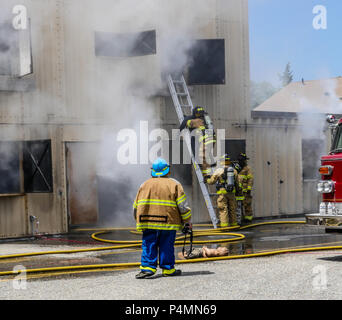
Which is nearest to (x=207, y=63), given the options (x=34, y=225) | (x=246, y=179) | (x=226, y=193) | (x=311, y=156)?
(x=246, y=179)

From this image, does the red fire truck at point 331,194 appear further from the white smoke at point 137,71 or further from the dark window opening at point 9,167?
the dark window opening at point 9,167

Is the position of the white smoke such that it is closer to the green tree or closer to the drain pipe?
A: the drain pipe

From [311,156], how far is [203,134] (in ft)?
16.0

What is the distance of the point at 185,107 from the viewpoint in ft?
46.3

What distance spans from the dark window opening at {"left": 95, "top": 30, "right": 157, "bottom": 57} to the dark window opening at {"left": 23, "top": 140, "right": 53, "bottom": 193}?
8.70ft

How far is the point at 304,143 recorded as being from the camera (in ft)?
53.6

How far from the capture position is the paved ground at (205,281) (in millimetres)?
5875

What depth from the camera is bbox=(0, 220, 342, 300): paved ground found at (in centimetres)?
588

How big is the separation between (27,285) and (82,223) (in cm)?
847

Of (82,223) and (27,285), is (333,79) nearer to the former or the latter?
(82,223)

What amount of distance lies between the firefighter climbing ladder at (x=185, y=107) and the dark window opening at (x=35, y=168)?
3235mm

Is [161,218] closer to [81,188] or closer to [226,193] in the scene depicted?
[226,193]

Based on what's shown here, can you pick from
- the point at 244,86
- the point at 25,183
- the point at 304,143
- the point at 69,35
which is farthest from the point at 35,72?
the point at 304,143

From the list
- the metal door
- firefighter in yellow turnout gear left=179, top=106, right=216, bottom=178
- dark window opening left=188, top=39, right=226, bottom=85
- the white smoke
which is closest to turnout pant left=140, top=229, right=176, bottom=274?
firefighter in yellow turnout gear left=179, top=106, right=216, bottom=178
